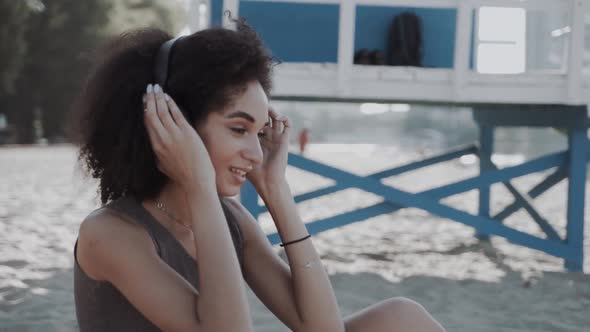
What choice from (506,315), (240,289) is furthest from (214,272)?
(506,315)

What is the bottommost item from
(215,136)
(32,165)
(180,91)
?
(32,165)

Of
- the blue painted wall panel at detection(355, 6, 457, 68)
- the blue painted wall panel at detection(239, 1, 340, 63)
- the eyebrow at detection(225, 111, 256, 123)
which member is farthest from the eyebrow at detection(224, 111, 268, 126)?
the blue painted wall panel at detection(355, 6, 457, 68)

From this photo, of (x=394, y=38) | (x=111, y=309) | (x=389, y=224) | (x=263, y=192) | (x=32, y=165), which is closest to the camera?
(x=111, y=309)

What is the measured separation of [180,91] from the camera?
1724mm

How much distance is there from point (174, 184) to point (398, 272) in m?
3.59

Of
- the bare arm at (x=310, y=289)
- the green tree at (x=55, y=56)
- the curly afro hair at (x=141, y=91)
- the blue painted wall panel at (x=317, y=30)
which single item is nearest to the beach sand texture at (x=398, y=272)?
the curly afro hair at (x=141, y=91)

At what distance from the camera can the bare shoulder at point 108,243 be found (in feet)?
5.24

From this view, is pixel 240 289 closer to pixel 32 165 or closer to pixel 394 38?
pixel 394 38

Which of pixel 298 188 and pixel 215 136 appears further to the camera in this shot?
pixel 298 188

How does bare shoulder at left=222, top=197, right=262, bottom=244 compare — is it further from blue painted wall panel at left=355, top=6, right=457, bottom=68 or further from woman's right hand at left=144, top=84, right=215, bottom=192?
blue painted wall panel at left=355, top=6, right=457, bottom=68

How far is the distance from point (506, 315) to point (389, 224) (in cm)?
381

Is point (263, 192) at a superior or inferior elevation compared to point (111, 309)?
superior

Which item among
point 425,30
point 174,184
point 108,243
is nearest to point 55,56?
point 425,30

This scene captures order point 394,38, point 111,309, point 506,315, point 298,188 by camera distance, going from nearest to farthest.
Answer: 1. point 111,309
2. point 506,315
3. point 394,38
4. point 298,188
